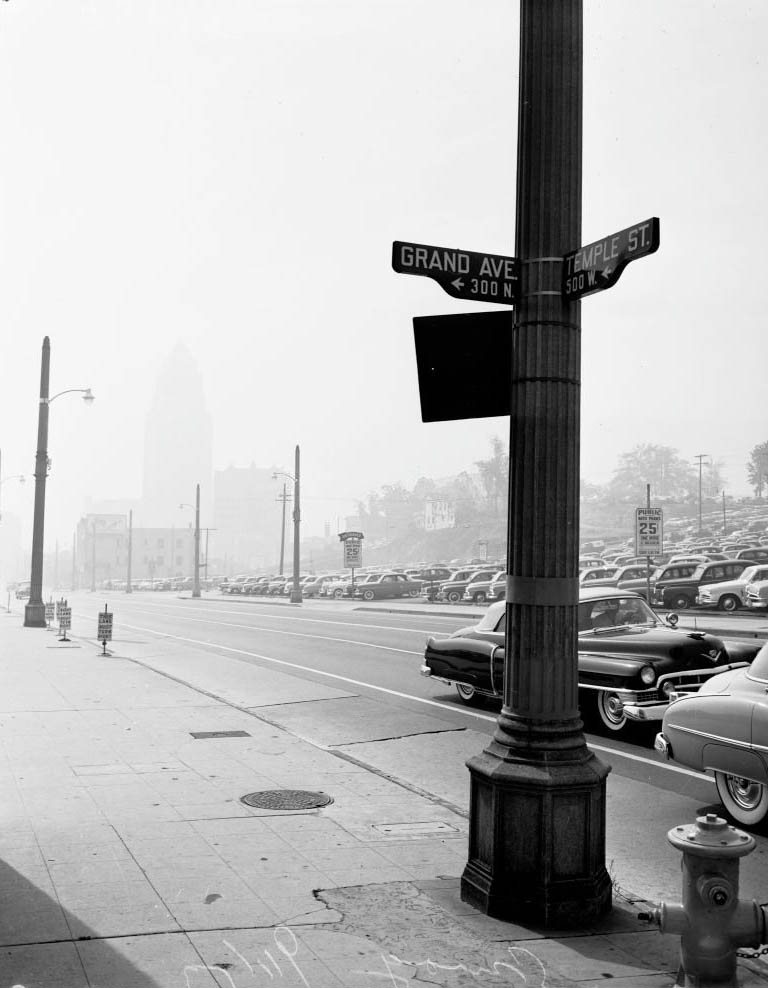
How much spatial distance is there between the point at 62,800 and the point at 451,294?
504cm

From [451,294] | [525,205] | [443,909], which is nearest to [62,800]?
[443,909]

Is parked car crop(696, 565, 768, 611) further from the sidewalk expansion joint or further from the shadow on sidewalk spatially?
the shadow on sidewalk

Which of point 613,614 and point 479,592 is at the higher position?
point 613,614

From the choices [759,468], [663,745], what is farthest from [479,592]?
[759,468]

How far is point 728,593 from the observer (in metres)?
37.5

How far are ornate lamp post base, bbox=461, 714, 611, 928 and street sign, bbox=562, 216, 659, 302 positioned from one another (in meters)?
2.30

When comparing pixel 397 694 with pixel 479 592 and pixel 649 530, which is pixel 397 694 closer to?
pixel 649 530

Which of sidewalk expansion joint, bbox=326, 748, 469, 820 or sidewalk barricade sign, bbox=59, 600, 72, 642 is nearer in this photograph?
sidewalk expansion joint, bbox=326, 748, 469, 820

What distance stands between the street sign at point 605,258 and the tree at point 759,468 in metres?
172

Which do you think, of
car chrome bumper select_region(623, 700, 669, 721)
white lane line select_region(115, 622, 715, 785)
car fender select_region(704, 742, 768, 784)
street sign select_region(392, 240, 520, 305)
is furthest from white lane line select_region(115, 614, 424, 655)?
street sign select_region(392, 240, 520, 305)

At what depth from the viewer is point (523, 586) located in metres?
5.38

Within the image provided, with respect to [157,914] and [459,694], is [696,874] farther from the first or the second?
[459,694]

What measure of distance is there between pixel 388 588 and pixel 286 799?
2155 inches

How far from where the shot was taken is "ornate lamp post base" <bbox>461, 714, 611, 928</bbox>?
16.6 ft
